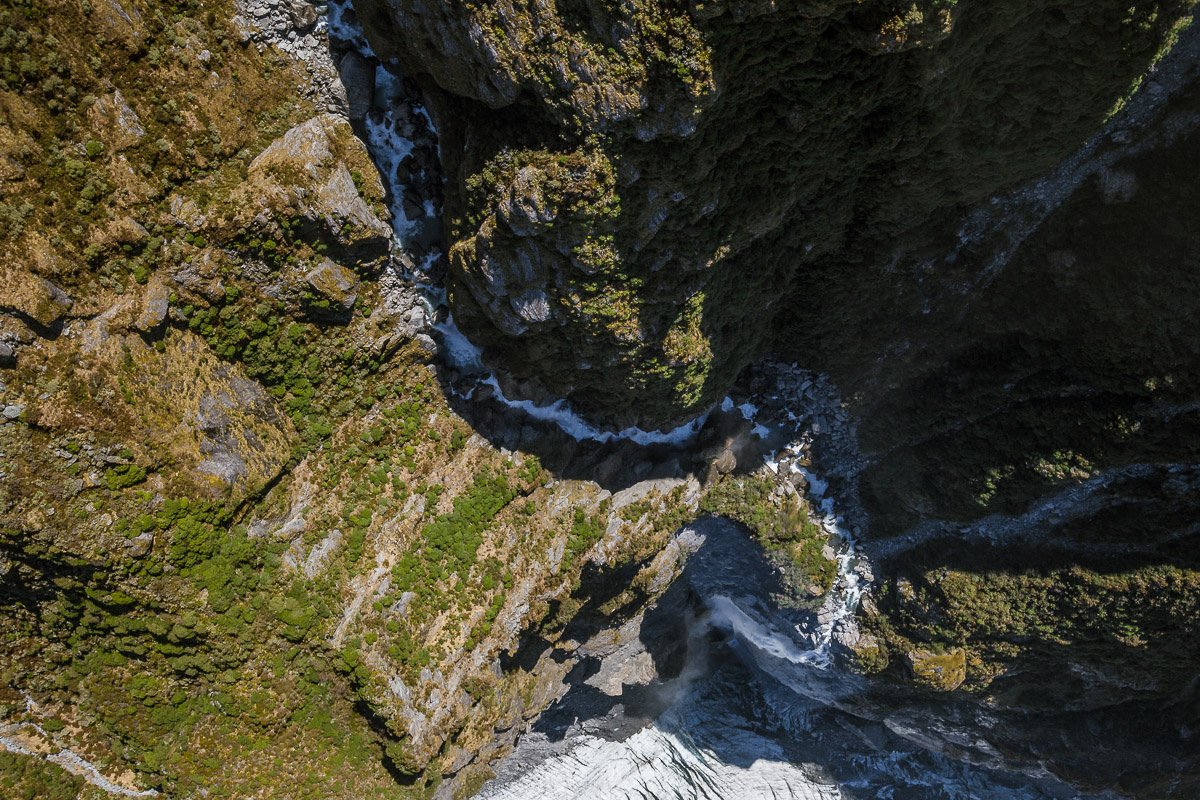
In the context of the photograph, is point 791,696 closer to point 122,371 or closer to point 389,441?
point 389,441

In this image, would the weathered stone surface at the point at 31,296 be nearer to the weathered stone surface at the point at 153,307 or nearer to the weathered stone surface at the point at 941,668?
the weathered stone surface at the point at 153,307

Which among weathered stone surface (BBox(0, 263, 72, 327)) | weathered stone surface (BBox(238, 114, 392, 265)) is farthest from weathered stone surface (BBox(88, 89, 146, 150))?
weathered stone surface (BBox(0, 263, 72, 327))

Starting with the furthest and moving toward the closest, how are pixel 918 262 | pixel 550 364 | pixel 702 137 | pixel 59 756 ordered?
pixel 918 262 → pixel 550 364 → pixel 59 756 → pixel 702 137

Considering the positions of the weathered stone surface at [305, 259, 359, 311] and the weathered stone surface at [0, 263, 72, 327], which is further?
the weathered stone surface at [305, 259, 359, 311]

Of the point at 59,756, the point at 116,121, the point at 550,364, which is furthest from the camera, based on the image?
the point at 550,364

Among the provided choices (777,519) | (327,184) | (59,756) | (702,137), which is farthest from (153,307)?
(777,519)

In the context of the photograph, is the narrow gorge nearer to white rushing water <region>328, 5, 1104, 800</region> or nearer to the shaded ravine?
the shaded ravine

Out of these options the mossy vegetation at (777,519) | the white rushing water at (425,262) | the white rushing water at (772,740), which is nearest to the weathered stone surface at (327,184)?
the white rushing water at (425,262)

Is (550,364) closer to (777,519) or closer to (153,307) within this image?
(153,307)

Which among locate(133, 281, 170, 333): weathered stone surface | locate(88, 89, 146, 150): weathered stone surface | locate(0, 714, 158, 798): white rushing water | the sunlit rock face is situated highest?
the sunlit rock face
